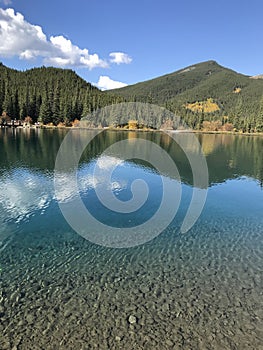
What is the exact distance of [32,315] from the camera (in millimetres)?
12438

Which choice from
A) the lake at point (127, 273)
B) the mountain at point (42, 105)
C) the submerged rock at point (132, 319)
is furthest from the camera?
the mountain at point (42, 105)

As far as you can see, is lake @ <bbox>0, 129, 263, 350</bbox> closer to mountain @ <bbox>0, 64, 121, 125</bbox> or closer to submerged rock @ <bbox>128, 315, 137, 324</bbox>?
submerged rock @ <bbox>128, 315, 137, 324</bbox>

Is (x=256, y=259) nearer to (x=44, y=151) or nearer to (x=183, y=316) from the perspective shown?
(x=183, y=316)

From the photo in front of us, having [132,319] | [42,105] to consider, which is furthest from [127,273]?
[42,105]

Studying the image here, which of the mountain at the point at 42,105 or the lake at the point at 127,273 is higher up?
the mountain at the point at 42,105

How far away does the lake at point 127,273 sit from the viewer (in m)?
11.6

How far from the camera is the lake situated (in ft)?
38.2

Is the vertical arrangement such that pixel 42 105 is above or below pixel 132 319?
above

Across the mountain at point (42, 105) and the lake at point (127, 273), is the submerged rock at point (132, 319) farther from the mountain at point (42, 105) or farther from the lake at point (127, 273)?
the mountain at point (42, 105)

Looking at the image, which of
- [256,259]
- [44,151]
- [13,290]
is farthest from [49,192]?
[44,151]

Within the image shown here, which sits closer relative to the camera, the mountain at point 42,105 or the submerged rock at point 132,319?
the submerged rock at point 132,319

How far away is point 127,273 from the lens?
53.6ft

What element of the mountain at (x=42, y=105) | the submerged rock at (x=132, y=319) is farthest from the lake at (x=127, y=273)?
the mountain at (x=42, y=105)

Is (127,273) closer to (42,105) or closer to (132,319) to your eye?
(132,319)
